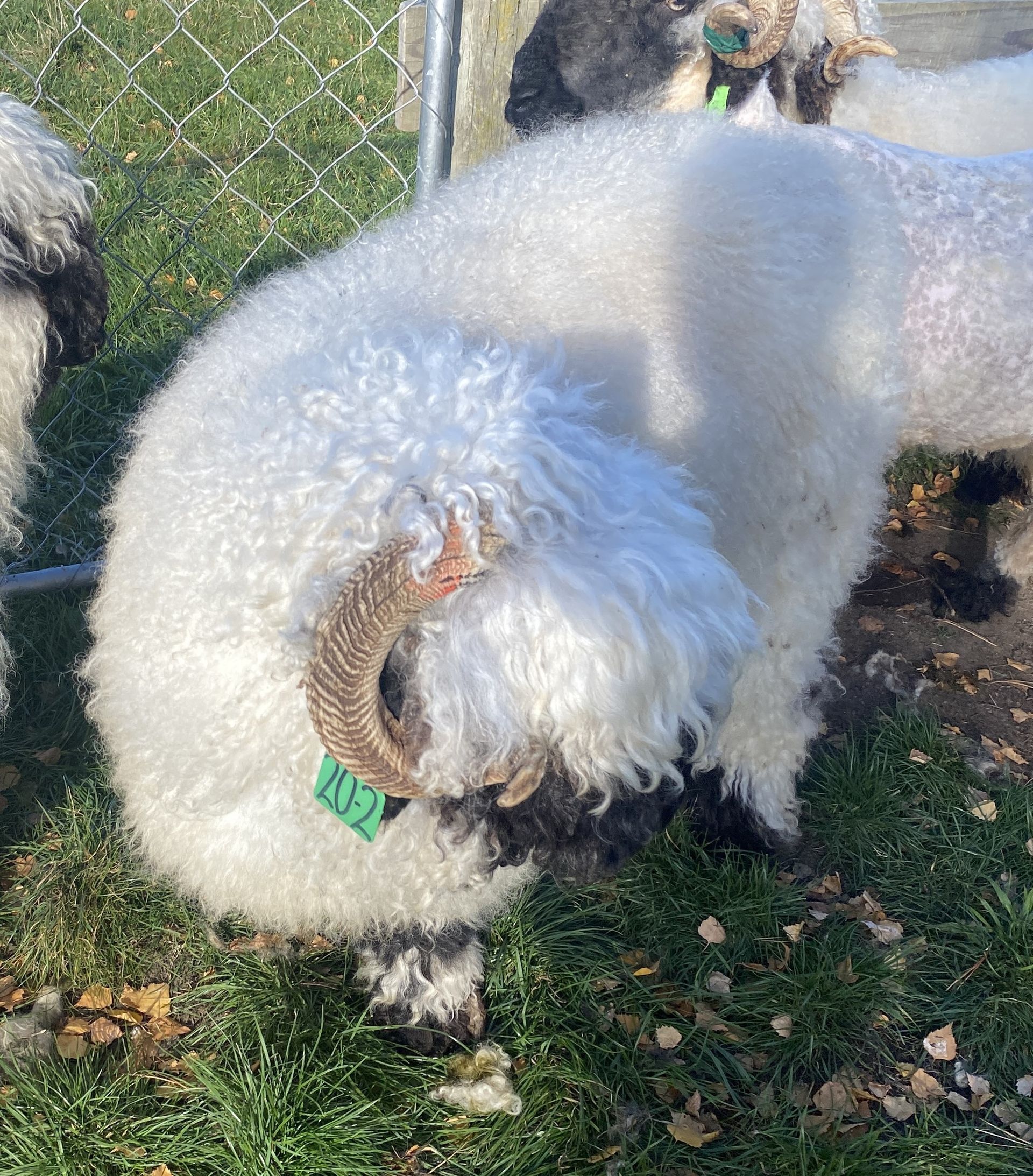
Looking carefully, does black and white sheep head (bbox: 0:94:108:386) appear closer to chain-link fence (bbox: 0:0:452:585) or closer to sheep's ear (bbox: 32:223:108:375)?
sheep's ear (bbox: 32:223:108:375)

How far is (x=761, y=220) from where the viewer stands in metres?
2.32

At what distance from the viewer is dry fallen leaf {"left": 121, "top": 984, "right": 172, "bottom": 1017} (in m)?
2.38

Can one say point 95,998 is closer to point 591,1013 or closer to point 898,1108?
point 591,1013

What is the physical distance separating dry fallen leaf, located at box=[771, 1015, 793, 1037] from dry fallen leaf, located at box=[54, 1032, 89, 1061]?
158 centimetres

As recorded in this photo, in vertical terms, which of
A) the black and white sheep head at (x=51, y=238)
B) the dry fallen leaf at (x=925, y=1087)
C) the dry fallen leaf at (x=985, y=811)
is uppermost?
the black and white sheep head at (x=51, y=238)

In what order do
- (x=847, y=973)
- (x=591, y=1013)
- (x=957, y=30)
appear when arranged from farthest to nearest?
1. (x=957, y=30)
2. (x=847, y=973)
3. (x=591, y=1013)

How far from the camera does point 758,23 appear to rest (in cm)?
311

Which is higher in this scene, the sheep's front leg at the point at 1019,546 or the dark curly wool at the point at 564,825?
the dark curly wool at the point at 564,825

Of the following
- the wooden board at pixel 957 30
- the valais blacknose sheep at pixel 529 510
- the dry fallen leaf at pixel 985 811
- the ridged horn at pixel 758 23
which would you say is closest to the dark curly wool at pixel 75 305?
the valais blacknose sheep at pixel 529 510

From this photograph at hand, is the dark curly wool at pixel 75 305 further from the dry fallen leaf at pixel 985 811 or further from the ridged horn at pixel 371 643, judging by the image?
the dry fallen leaf at pixel 985 811

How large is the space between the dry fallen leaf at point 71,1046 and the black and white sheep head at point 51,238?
1472mm

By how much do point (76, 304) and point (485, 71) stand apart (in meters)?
1.75

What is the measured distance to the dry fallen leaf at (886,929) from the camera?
8.75ft

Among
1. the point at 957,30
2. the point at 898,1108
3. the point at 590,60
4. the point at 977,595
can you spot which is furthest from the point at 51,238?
the point at 957,30
